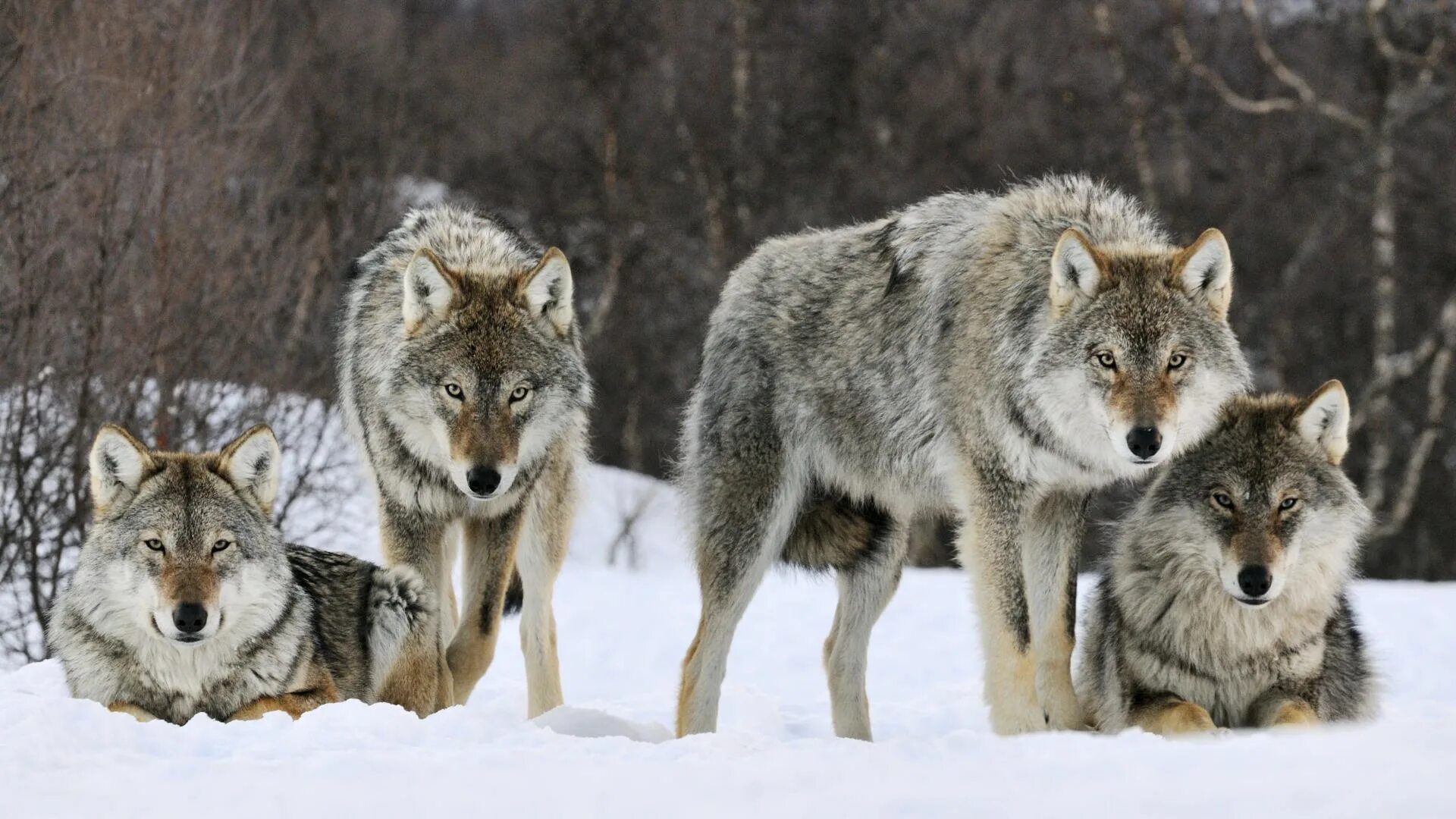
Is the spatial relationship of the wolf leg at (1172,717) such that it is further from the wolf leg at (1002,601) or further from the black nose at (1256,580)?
the black nose at (1256,580)

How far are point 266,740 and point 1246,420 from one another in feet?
10.3

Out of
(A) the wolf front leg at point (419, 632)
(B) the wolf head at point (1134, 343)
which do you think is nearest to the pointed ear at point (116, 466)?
(A) the wolf front leg at point (419, 632)

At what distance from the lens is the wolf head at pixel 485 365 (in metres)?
5.21

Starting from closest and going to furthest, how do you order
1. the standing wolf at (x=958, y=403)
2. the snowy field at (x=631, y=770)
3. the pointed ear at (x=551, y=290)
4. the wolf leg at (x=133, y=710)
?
the snowy field at (x=631, y=770) → the wolf leg at (x=133, y=710) → the standing wolf at (x=958, y=403) → the pointed ear at (x=551, y=290)

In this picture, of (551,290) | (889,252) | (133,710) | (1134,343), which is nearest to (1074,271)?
(1134,343)

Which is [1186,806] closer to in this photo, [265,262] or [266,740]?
[266,740]

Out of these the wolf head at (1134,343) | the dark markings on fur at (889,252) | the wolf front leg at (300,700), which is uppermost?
the dark markings on fur at (889,252)

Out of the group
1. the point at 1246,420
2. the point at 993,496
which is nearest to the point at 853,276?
the point at 993,496

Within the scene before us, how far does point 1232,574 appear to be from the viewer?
4.70m

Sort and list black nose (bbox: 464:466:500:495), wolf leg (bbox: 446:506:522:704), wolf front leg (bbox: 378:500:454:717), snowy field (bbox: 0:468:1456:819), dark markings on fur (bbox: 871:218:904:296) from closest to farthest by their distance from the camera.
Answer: snowy field (bbox: 0:468:1456:819), black nose (bbox: 464:466:500:495), wolf front leg (bbox: 378:500:454:717), wolf leg (bbox: 446:506:522:704), dark markings on fur (bbox: 871:218:904:296)

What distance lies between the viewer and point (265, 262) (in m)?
9.49

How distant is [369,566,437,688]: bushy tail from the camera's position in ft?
17.4

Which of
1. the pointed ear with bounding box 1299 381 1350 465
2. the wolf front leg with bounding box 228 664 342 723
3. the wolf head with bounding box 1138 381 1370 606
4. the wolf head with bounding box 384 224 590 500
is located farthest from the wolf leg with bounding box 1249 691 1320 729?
the wolf front leg with bounding box 228 664 342 723

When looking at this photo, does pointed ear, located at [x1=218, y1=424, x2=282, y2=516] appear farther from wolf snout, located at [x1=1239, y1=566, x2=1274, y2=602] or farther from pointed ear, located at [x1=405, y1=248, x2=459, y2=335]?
wolf snout, located at [x1=1239, y1=566, x2=1274, y2=602]
